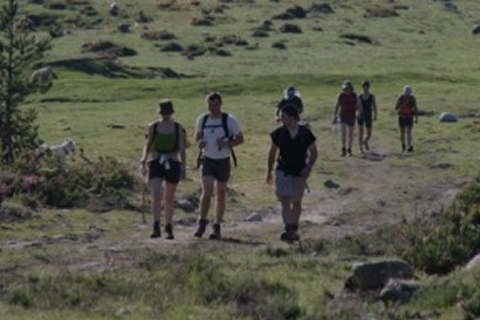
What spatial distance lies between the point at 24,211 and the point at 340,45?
48.3m

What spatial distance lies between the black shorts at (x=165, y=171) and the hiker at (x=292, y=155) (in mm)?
1392

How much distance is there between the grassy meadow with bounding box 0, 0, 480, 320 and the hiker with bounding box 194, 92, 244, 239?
0.70 meters

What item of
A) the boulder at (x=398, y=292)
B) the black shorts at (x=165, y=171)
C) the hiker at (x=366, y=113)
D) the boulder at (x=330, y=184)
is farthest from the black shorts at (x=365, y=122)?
the boulder at (x=398, y=292)

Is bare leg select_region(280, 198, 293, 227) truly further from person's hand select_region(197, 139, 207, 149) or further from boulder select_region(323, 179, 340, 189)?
boulder select_region(323, 179, 340, 189)

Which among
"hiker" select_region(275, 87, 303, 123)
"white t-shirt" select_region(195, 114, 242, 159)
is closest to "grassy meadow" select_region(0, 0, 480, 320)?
"white t-shirt" select_region(195, 114, 242, 159)

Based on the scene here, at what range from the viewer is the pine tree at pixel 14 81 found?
2880 cm

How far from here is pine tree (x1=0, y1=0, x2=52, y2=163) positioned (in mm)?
28797

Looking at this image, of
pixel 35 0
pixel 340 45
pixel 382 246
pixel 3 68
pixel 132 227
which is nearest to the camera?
pixel 382 246

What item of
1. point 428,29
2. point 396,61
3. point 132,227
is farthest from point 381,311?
point 428,29

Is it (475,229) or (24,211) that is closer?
(475,229)

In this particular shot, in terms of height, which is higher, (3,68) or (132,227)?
(3,68)

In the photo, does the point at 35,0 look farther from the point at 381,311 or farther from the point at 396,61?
the point at 381,311

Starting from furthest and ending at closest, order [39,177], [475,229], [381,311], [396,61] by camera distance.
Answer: [396,61] → [39,177] → [475,229] → [381,311]

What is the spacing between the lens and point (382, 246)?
19250 mm
